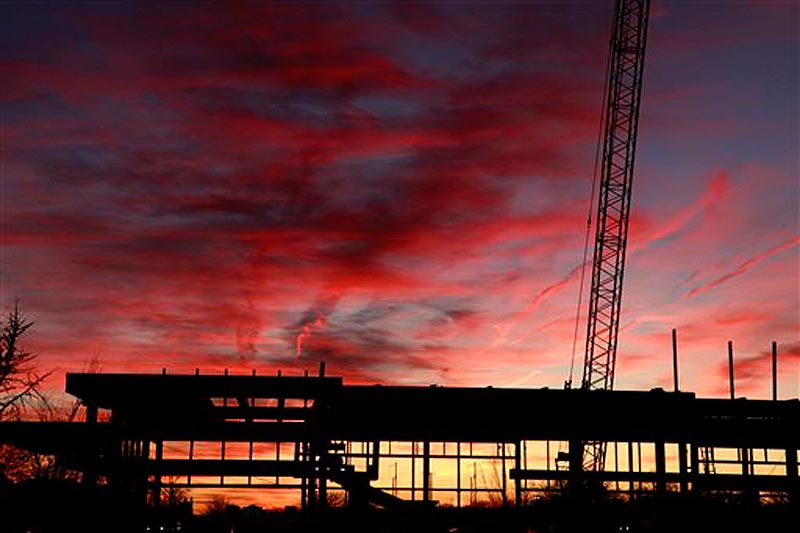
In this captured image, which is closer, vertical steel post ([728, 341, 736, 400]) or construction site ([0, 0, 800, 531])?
construction site ([0, 0, 800, 531])

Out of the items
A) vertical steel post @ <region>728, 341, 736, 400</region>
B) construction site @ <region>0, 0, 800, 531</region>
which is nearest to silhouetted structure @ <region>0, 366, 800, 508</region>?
construction site @ <region>0, 0, 800, 531</region>

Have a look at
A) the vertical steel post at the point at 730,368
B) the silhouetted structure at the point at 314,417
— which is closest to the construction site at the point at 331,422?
the silhouetted structure at the point at 314,417

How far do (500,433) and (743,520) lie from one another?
962 centimetres

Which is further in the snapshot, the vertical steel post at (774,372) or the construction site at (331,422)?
the vertical steel post at (774,372)

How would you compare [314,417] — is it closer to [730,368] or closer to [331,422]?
[331,422]

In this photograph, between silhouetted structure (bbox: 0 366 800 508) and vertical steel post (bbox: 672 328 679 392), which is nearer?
silhouetted structure (bbox: 0 366 800 508)

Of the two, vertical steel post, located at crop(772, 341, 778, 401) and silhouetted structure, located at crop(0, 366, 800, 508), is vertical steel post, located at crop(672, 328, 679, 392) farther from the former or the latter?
silhouetted structure, located at crop(0, 366, 800, 508)

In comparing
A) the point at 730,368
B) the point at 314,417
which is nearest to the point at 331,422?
the point at 314,417

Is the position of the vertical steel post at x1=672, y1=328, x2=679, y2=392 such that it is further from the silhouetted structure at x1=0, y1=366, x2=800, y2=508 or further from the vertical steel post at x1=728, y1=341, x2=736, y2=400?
the silhouetted structure at x1=0, y1=366, x2=800, y2=508

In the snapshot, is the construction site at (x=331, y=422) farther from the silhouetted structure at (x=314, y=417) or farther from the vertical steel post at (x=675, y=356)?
the vertical steel post at (x=675, y=356)

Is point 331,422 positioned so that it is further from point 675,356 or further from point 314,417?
point 675,356

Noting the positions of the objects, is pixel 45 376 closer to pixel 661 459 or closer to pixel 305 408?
pixel 305 408

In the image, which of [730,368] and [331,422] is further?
[730,368]

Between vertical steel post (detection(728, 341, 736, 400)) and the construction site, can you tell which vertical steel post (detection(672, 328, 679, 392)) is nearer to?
vertical steel post (detection(728, 341, 736, 400))
